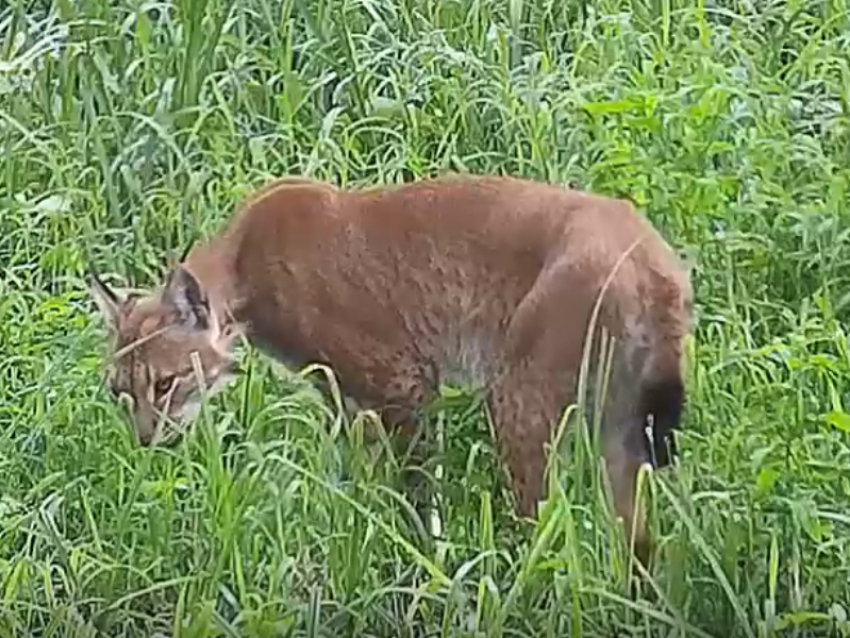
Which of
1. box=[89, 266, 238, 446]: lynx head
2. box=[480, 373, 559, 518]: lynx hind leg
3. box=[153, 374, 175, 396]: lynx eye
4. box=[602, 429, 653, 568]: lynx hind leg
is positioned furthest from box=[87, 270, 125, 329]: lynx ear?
box=[602, 429, 653, 568]: lynx hind leg

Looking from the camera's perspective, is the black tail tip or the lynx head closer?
the black tail tip

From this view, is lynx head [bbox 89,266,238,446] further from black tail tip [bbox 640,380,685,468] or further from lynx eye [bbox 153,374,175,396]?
black tail tip [bbox 640,380,685,468]

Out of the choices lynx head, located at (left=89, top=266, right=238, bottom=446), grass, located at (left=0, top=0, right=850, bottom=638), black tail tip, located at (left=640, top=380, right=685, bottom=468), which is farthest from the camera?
lynx head, located at (left=89, top=266, right=238, bottom=446)

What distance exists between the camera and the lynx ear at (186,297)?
2.80m

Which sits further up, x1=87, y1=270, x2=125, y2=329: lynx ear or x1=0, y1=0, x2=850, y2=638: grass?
x1=87, y1=270, x2=125, y2=329: lynx ear

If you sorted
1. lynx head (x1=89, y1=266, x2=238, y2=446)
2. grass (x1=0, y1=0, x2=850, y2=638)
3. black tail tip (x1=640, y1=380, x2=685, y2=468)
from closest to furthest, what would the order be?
grass (x1=0, y1=0, x2=850, y2=638) < black tail tip (x1=640, y1=380, x2=685, y2=468) < lynx head (x1=89, y1=266, x2=238, y2=446)

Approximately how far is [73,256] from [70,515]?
83cm

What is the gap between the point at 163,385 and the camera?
9.12 feet

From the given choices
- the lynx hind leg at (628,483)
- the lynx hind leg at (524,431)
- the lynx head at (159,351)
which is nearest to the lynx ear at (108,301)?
the lynx head at (159,351)

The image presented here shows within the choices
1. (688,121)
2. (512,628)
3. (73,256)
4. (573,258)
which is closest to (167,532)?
(512,628)

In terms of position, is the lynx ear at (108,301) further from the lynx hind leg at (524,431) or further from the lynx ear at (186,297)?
the lynx hind leg at (524,431)

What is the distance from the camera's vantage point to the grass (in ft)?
7.57

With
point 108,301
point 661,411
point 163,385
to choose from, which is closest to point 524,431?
point 661,411

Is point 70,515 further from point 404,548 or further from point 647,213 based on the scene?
point 647,213
